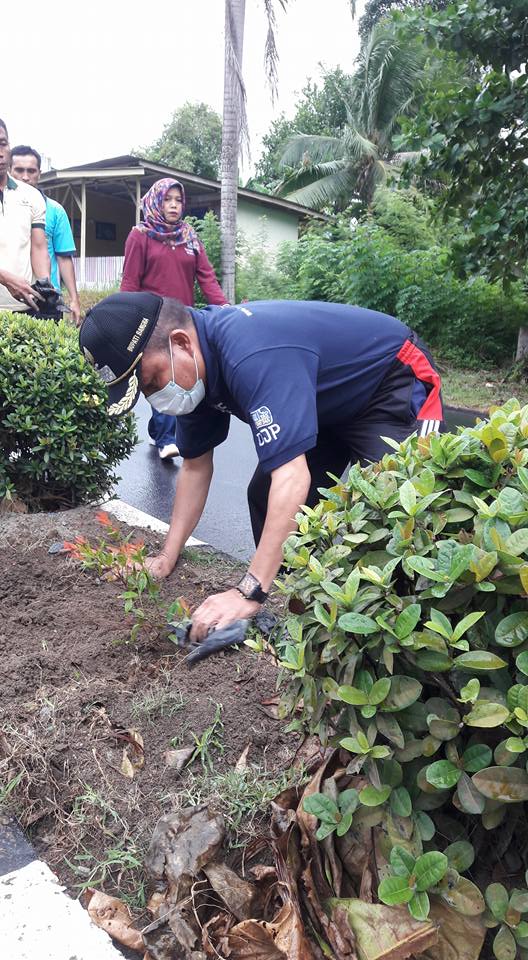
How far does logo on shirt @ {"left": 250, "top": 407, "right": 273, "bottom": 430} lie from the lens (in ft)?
8.07

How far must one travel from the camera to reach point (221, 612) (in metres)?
2.49

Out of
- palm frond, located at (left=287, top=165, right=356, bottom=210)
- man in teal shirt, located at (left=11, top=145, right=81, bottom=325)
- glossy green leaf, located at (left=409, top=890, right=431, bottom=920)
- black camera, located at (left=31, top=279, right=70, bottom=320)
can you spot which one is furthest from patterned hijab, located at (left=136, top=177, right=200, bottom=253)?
palm frond, located at (left=287, top=165, right=356, bottom=210)

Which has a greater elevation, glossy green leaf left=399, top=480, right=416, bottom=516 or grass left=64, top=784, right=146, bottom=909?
glossy green leaf left=399, top=480, right=416, bottom=516

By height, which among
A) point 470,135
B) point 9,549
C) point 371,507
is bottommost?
point 9,549

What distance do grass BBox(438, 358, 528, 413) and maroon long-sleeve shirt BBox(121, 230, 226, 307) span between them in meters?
4.78

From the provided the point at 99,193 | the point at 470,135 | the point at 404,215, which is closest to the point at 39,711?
the point at 470,135

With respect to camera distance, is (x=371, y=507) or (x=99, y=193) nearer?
(x=371, y=507)

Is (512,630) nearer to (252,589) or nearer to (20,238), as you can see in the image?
(252,589)

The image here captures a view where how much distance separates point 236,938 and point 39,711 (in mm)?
997

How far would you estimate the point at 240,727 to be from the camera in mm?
2195

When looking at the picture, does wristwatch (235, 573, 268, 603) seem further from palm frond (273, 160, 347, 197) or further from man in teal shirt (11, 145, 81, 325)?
palm frond (273, 160, 347, 197)

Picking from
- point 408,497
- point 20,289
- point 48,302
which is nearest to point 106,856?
point 408,497

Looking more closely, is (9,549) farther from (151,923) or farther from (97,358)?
(151,923)

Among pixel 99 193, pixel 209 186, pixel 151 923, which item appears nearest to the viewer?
pixel 151 923
